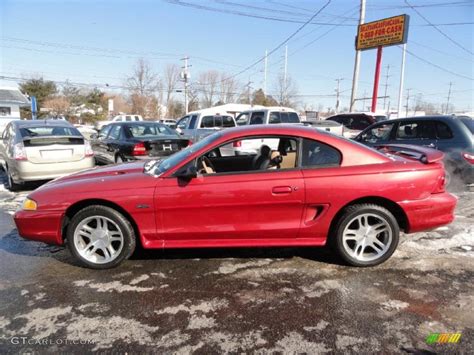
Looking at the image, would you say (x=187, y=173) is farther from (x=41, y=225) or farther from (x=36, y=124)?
(x=36, y=124)

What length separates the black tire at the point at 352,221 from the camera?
3.62 meters

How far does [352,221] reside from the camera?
3.64 m

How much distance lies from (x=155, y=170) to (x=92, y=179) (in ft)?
2.22

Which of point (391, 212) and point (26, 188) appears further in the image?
point (26, 188)

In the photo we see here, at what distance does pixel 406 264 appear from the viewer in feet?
12.6

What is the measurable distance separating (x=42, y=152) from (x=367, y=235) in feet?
21.5

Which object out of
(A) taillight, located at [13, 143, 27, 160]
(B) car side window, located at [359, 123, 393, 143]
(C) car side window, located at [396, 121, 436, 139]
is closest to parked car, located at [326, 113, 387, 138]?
(B) car side window, located at [359, 123, 393, 143]

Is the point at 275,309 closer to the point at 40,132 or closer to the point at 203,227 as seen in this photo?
the point at 203,227

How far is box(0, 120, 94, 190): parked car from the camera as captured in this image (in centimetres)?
711

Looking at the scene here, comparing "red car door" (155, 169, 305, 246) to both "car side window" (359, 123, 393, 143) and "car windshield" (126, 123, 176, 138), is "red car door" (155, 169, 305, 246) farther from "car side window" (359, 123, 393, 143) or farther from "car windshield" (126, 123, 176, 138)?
"car windshield" (126, 123, 176, 138)

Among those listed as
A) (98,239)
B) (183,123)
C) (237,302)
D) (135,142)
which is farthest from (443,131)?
(183,123)

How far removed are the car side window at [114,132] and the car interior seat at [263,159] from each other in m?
5.79

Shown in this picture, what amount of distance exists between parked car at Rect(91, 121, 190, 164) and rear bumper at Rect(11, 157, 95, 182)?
1.16 m

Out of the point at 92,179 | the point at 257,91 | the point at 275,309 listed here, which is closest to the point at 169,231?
the point at 92,179
